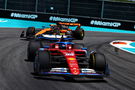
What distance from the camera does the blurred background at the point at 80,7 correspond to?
102ft

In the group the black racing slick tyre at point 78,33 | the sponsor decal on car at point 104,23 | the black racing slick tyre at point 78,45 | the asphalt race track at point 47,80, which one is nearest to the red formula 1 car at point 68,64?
the asphalt race track at point 47,80

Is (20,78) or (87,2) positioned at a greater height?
(87,2)

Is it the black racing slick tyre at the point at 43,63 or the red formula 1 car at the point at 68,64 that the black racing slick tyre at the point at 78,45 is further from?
the black racing slick tyre at the point at 43,63

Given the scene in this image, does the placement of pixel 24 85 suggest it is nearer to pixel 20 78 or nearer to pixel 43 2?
pixel 20 78

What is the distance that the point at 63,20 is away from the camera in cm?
2870

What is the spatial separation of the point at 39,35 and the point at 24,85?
912 cm

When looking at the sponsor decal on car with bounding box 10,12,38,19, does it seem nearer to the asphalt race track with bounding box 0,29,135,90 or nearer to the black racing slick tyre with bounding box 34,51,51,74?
the asphalt race track with bounding box 0,29,135,90

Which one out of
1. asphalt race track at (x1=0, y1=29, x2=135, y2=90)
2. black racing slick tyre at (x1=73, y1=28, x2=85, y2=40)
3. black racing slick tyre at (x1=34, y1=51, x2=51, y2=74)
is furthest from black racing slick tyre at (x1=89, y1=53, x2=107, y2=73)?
black racing slick tyre at (x1=73, y1=28, x2=85, y2=40)

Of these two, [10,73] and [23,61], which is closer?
[10,73]

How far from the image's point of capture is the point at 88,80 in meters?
9.05

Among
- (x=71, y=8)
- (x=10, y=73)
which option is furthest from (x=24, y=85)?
(x=71, y=8)

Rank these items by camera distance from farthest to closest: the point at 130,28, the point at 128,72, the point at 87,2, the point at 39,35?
1. the point at 87,2
2. the point at 130,28
3. the point at 39,35
4. the point at 128,72

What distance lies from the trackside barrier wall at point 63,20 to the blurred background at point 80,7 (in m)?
2.15

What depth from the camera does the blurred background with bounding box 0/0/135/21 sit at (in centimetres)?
3094
